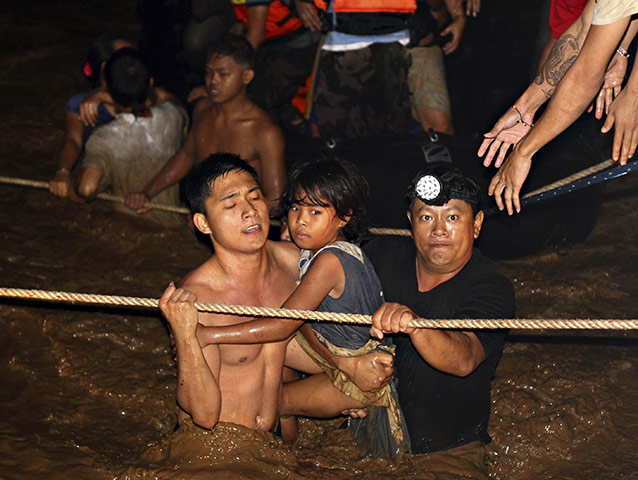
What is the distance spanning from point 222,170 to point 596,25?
1596 mm

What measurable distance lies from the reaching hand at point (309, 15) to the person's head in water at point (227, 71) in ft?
2.53

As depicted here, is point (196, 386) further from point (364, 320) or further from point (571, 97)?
point (571, 97)

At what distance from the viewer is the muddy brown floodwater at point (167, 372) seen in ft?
10.3

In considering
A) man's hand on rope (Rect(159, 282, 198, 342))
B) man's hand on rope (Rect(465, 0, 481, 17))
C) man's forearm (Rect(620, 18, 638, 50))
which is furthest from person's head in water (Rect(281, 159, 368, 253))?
man's hand on rope (Rect(465, 0, 481, 17))

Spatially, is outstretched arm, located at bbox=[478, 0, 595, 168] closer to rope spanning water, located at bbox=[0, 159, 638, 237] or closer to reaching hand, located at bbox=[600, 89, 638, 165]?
rope spanning water, located at bbox=[0, 159, 638, 237]

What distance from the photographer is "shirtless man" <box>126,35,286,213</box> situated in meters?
4.83

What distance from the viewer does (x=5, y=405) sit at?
3594 mm

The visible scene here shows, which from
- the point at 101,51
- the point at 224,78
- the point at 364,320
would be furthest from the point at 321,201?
the point at 101,51

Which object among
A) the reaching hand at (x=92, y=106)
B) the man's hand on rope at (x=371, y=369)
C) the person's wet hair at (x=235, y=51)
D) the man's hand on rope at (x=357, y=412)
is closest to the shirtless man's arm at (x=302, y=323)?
the man's hand on rope at (x=371, y=369)

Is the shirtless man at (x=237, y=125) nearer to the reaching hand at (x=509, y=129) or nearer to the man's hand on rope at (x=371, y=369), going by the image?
the reaching hand at (x=509, y=129)

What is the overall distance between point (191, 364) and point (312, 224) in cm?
77

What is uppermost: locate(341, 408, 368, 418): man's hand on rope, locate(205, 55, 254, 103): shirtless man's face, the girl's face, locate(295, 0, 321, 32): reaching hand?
locate(295, 0, 321, 32): reaching hand

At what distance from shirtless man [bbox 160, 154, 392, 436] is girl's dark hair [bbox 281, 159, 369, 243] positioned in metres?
0.17

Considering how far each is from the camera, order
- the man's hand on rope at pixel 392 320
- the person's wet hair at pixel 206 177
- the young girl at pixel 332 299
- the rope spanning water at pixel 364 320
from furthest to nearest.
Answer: the person's wet hair at pixel 206 177, the young girl at pixel 332 299, the man's hand on rope at pixel 392 320, the rope spanning water at pixel 364 320
